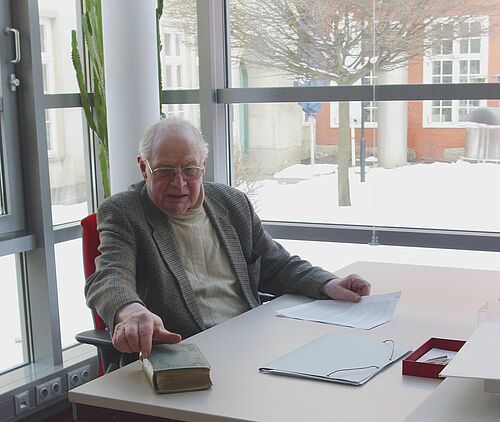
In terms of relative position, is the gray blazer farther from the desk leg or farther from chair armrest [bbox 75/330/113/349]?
the desk leg

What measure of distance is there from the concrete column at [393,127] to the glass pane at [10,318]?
→ 1.69m

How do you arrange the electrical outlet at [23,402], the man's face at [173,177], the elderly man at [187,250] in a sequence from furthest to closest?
the electrical outlet at [23,402] → the man's face at [173,177] → the elderly man at [187,250]

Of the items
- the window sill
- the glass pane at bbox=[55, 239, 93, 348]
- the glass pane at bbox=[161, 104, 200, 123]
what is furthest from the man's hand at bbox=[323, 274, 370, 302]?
the glass pane at bbox=[161, 104, 200, 123]

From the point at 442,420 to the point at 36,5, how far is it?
258 cm

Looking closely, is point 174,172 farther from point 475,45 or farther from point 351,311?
point 475,45

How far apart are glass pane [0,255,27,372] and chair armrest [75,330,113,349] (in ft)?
4.15

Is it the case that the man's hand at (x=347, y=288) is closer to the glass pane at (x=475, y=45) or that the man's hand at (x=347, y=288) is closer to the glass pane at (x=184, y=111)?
the glass pane at (x=475, y=45)

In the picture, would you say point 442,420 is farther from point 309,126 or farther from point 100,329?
point 309,126

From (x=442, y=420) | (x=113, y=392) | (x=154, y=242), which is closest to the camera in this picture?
(x=442, y=420)

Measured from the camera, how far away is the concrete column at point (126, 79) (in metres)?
3.51

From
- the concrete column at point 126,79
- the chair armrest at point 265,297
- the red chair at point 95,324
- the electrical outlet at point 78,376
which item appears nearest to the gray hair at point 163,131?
the red chair at point 95,324

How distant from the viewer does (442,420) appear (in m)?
1.36

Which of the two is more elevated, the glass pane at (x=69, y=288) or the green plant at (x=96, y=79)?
the green plant at (x=96, y=79)

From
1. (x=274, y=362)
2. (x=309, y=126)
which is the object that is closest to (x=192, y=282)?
(x=274, y=362)
